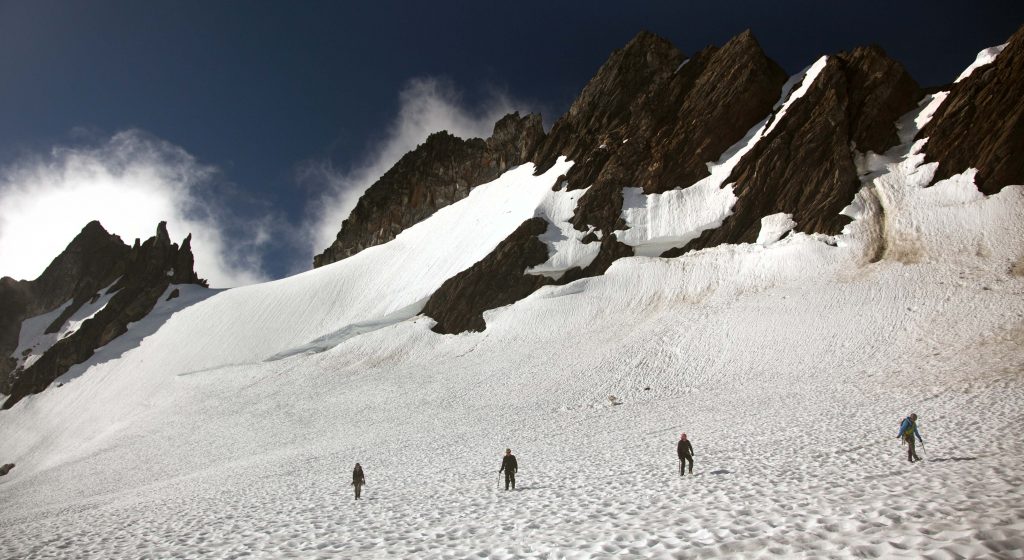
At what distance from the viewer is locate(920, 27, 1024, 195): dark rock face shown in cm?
3875

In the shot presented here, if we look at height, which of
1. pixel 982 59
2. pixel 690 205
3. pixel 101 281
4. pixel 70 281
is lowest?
pixel 690 205

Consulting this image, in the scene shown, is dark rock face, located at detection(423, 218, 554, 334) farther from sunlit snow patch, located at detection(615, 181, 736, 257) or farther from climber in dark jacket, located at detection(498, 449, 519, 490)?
climber in dark jacket, located at detection(498, 449, 519, 490)

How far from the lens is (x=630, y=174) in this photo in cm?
5638

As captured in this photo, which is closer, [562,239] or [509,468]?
[509,468]

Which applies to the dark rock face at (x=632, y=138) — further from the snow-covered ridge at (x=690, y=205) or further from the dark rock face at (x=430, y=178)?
the dark rock face at (x=430, y=178)

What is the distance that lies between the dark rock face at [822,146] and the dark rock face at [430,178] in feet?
107

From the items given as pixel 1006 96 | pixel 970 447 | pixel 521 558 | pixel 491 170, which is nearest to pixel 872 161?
pixel 1006 96

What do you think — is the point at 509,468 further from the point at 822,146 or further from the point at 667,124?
the point at 667,124

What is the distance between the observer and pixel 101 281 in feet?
249

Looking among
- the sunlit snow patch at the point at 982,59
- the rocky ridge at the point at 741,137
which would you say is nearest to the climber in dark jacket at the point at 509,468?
the rocky ridge at the point at 741,137

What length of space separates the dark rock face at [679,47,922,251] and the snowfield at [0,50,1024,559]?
1973mm

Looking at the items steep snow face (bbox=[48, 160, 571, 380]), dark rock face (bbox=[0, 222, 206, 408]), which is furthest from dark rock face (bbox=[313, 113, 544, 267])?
dark rock face (bbox=[0, 222, 206, 408])

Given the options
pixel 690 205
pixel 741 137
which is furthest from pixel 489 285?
pixel 741 137

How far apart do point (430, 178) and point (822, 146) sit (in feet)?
176
